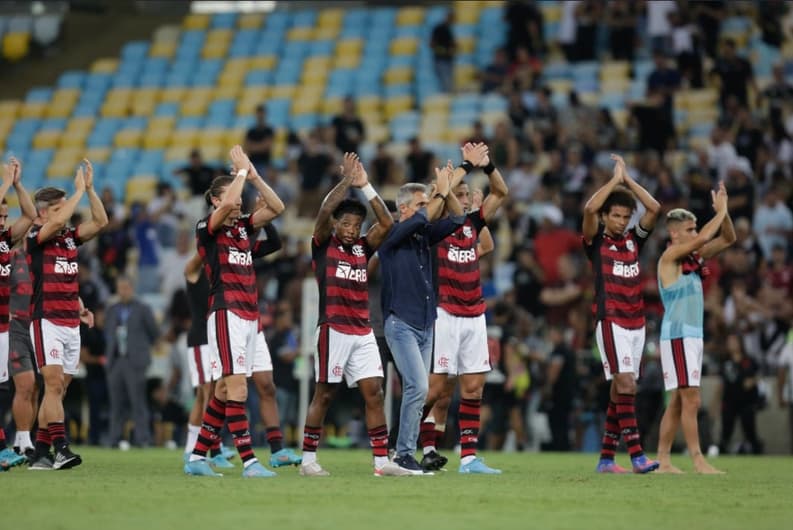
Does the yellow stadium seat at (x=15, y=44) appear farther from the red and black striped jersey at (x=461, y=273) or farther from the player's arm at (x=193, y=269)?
the red and black striped jersey at (x=461, y=273)

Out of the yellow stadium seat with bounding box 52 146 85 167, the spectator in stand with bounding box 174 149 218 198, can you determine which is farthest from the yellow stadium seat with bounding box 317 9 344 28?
the spectator in stand with bounding box 174 149 218 198

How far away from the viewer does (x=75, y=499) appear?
9953 millimetres

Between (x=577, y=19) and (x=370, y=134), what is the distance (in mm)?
4934

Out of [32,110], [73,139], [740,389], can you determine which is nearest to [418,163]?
[740,389]

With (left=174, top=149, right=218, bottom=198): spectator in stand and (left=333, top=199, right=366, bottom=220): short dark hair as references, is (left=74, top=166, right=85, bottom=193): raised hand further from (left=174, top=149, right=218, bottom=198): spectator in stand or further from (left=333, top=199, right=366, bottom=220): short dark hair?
(left=174, top=149, right=218, bottom=198): spectator in stand

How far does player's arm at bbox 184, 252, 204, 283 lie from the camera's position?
48.2ft

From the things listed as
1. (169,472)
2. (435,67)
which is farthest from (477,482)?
(435,67)

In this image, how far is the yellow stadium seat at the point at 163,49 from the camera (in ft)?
115

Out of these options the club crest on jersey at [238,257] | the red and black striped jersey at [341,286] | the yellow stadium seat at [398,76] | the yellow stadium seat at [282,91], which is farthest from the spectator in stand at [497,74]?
the club crest on jersey at [238,257]

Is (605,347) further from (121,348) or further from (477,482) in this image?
(121,348)

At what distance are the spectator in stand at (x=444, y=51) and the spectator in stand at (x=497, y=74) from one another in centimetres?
129

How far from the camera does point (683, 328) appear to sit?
14.1m

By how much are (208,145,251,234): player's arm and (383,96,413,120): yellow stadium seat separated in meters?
18.1

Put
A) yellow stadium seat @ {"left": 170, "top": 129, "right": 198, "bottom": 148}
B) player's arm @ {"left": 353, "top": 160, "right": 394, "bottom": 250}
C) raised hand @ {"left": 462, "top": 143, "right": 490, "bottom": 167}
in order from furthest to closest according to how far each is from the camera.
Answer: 1. yellow stadium seat @ {"left": 170, "top": 129, "right": 198, "bottom": 148}
2. raised hand @ {"left": 462, "top": 143, "right": 490, "bottom": 167}
3. player's arm @ {"left": 353, "top": 160, "right": 394, "bottom": 250}
